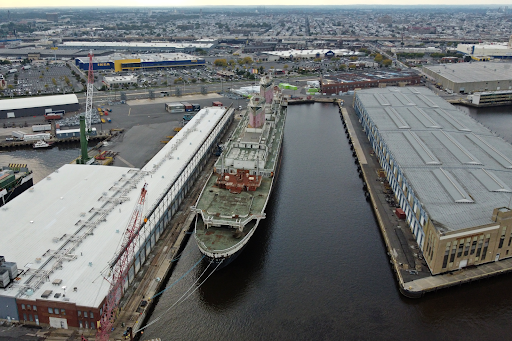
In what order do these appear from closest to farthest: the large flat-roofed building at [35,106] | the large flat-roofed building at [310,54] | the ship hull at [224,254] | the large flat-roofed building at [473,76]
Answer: the ship hull at [224,254], the large flat-roofed building at [35,106], the large flat-roofed building at [473,76], the large flat-roofed building at [310,54]

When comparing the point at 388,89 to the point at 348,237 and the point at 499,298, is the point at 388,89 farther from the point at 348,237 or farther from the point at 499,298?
the point at 499,298

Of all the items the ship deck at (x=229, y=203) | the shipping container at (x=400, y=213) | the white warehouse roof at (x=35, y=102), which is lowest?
the shipping container at (x=400, y=213)

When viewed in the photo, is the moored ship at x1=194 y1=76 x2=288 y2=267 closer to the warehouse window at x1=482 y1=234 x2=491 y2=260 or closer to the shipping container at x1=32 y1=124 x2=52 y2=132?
the warehouse window at x1=482 y1=234 x2=491 y2=260

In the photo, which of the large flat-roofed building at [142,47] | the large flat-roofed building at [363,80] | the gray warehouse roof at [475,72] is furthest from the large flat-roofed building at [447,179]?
the large flat-roofed building at [142,47]

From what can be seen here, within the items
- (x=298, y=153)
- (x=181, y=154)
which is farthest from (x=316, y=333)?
(x=298, y=153)

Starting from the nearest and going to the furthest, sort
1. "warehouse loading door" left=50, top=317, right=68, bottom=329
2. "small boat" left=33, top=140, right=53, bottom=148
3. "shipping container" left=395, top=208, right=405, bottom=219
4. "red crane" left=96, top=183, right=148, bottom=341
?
"red crane" left=96, top=183, right=148, bottom=341
"warehouse loading door" left=50, top=317, right=68, bottom=329
"shipping container" left=395, top=208, right=405, bottom=219
"small boat" left=33, top=140, right=53, bottom=148

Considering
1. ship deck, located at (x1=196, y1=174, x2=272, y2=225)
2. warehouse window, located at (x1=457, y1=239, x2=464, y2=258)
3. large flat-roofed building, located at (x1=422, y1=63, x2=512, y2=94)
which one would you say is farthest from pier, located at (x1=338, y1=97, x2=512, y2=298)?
large flat-roofed building, located at (x1=422, y1=63, x2=512, y2=94)

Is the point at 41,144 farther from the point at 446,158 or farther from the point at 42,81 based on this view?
the point at 446,158

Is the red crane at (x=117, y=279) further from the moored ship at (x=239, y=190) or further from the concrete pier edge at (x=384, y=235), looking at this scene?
the concrete pier edge at (x=384, y=235)
